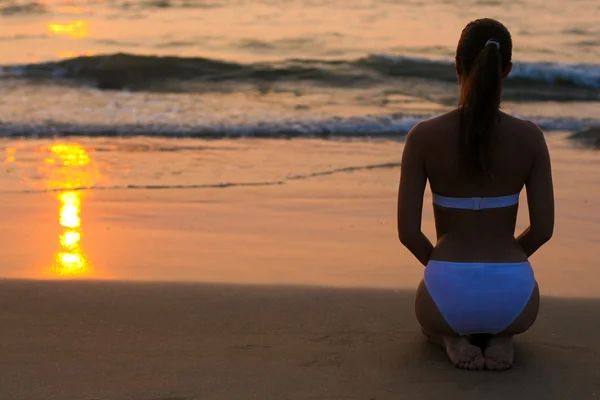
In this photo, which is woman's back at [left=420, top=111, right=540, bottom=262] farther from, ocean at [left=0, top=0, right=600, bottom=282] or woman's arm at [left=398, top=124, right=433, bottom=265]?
ocean at [left=0, top=0, right=600, bottom=282]

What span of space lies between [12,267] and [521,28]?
16.3m

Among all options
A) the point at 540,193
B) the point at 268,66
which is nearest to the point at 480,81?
the point at 540,193

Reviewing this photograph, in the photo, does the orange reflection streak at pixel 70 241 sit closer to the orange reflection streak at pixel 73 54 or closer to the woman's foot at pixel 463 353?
the woman's foot at pixel 463 353

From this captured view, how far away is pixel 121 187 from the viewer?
7.46 metres

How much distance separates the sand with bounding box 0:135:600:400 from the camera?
336 centimetres

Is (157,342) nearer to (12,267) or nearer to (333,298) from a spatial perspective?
(333,298)

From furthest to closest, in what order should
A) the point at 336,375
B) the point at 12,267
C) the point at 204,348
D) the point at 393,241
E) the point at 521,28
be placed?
1. the point at 521,28
2. the point at 393,241
3. the point at 12,267
4. the point at 204,348
5. the point at 336,375

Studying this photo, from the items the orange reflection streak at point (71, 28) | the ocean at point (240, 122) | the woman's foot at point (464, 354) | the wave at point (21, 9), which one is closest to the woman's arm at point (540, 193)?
the woman's foot at point (464, 354)

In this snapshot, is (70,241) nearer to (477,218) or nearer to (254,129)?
(477,218)

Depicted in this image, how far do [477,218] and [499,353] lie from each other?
46 centimetres

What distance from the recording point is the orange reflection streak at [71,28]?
62.8 ft

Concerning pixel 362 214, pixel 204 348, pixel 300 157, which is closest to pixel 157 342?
pixel 204 348

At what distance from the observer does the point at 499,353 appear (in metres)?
3.44

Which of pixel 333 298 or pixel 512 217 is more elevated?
pixel 512 217
